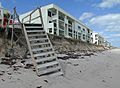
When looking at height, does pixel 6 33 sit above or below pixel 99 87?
above

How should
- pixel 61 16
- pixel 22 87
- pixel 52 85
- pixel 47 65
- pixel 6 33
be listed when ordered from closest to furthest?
pixel 22 87, pixel 52 85, pixel 47 65, pixel 6 33, pixel 61 16

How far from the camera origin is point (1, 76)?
684 centimetres

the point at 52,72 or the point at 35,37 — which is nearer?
the point at 52,72

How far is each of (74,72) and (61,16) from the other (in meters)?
50.6

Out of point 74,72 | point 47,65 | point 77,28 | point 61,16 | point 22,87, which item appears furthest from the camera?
point 77,28

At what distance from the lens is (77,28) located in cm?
7606

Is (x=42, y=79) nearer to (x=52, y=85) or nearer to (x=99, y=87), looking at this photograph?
(x=52, y=85)

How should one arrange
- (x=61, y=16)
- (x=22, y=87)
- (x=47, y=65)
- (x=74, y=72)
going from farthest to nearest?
1. (x=61, y=16)
2. (x=74, y=72)
3. (x=47, y=65)
4. (x=22, y=87)

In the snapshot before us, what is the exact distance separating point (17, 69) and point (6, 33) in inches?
194

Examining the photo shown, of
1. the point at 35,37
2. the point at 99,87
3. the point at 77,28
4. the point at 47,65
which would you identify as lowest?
the point at 99,87

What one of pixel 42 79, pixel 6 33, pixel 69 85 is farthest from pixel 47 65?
pixel 6 33

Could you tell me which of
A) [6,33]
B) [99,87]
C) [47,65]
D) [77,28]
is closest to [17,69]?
[47,65]

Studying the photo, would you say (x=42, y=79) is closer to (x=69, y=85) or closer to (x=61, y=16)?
(x=69, y=85)

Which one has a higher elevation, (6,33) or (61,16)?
(61,16)
